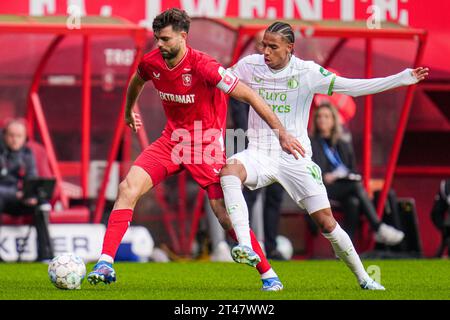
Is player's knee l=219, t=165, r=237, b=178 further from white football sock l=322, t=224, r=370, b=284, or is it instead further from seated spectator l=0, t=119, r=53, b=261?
seated spectator l=0, t=119, r=53, b=261

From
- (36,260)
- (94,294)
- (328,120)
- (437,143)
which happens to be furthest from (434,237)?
(94,294)

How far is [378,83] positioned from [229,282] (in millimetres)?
2348

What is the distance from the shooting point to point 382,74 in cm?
1641

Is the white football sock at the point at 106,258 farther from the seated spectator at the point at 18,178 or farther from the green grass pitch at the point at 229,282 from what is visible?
the seated spectator at the point at 18,178

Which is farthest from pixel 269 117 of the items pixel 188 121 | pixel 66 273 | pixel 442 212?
pixel 442 212

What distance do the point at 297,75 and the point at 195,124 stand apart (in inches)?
33.7

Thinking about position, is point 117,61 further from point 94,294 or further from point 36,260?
point 94,294

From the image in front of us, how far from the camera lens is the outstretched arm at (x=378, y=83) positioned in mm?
9258

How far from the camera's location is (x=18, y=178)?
1420 centimetres

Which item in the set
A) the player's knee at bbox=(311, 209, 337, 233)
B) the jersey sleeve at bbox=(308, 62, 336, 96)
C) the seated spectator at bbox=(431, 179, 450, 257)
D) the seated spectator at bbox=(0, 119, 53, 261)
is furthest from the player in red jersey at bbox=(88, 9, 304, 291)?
the seated spectator at bbox=(431, 179, 450, 257)

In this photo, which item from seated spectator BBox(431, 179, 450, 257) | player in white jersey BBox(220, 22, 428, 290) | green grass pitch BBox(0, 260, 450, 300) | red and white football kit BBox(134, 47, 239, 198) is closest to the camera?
green grass pitch BBox(0, 260, 450, 300)

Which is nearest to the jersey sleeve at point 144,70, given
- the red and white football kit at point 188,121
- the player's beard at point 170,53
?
the red and white football kit at point 188,121

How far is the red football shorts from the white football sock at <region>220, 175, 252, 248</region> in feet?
1.31

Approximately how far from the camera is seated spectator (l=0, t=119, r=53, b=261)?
545 inches
